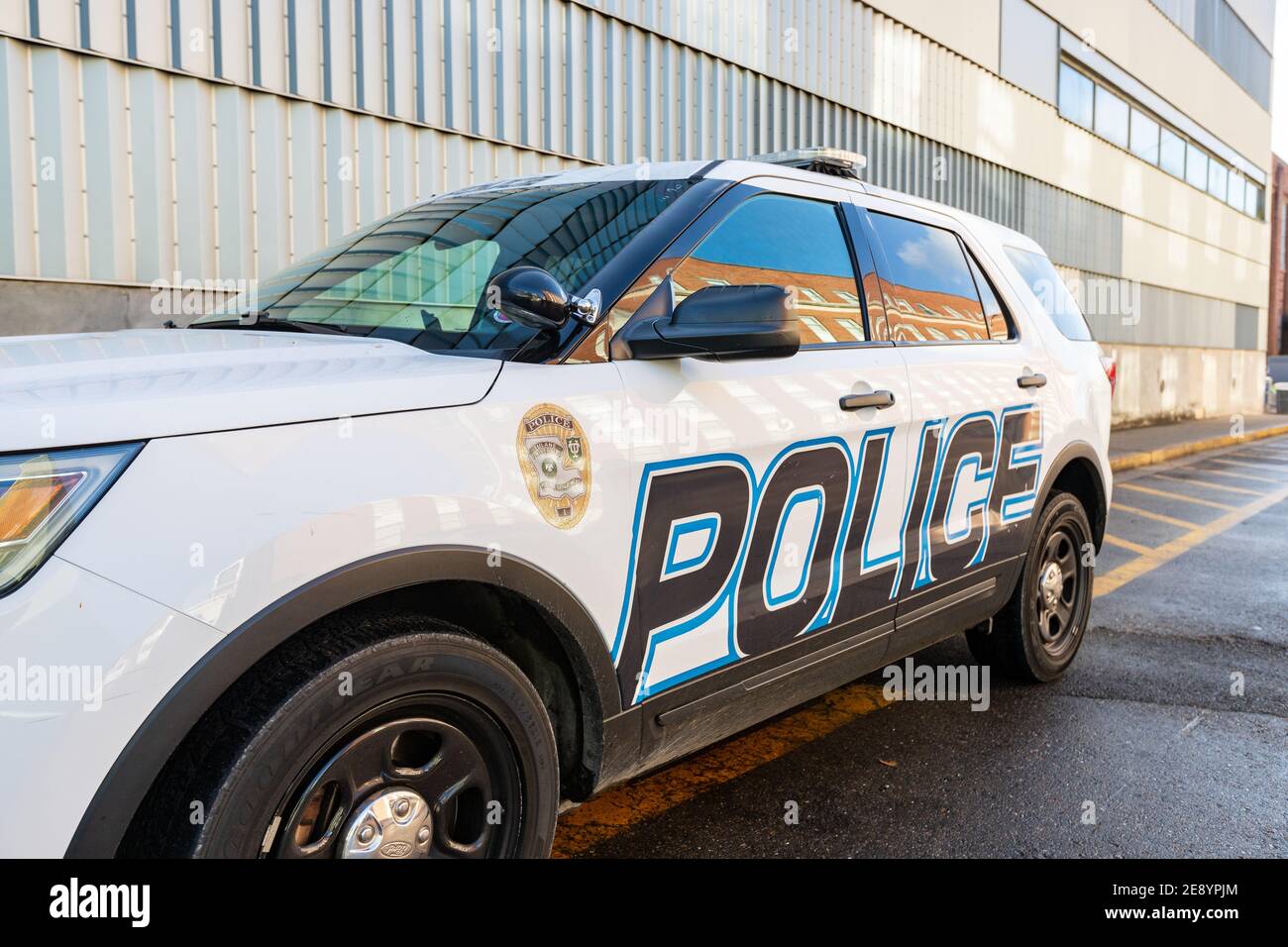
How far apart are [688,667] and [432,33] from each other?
6201 millimetres

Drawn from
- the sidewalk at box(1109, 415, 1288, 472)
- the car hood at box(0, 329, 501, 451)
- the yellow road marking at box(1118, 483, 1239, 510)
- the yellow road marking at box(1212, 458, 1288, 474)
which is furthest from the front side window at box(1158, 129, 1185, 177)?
the car hood at box(0, 329, 501, 451)

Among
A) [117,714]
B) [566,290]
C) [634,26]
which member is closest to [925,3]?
[634,26]

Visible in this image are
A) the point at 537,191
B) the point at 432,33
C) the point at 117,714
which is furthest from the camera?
the point at 432,33

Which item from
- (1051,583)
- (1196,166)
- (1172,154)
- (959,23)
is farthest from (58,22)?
(1196,166)

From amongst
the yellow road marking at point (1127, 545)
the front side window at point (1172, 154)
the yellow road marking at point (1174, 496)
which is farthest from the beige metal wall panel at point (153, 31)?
the front side window at point (1172, 154)

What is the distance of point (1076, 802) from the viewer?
10.5 ft

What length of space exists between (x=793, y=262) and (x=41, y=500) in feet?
6.82

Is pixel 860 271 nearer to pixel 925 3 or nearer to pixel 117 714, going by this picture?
pixel 117 714

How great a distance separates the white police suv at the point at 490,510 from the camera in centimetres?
154

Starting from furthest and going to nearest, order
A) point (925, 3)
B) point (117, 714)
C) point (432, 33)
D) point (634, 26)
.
→ point (925, 3), point (634, 26), point (432, 33), point (117, 714)

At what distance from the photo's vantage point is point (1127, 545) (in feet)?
25.4

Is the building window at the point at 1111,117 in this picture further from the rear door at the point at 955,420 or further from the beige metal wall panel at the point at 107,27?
the beige metal wall panel at the point at 107,27

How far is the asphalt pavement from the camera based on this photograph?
295 cm

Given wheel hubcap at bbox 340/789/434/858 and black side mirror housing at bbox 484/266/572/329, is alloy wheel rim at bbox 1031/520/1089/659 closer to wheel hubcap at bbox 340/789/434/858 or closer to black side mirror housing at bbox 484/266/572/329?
black side mirror housing at bbox 484/266/572/329
